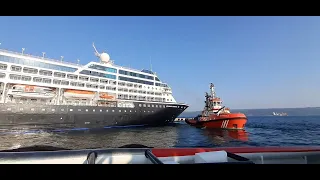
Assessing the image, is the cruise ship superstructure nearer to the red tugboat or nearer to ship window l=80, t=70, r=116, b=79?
ship window l=80, t=70, r=116, b=79

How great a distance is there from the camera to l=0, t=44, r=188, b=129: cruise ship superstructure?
22.2m

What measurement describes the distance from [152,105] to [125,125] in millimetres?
6484

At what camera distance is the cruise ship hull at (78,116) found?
20.9 m

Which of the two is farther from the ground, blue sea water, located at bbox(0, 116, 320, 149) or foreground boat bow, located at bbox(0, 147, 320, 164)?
foreground boat bow, located at bbox(0, 147, 320, 164)

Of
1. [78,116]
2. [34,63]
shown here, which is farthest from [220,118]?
[34,63]

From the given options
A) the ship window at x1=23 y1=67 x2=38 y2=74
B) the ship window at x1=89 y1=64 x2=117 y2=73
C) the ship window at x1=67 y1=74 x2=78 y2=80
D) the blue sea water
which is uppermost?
the ship window at x1=89 y1=64 x2=117 y2=73

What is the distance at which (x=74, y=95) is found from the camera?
89.6 feet

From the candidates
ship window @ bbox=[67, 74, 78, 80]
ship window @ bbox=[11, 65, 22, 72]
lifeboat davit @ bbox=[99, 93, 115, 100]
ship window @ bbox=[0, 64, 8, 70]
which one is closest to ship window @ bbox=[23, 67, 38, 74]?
ship window @ bbox=[11, 65, 22, 72]

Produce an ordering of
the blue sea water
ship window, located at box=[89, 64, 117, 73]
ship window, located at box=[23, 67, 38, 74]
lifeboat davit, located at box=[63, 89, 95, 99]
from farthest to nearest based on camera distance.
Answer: ship window, located at box=[89, 64, 117, 73] < lifeboat davit, located at box=[63, 89, 95, 99] < ship window, located at box=[23, 67, 38, 74] < the blue sea water

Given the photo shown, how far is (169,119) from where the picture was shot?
34875 mm

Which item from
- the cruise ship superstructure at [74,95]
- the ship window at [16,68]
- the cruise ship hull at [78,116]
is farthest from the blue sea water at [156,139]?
the ship window at [16,68]

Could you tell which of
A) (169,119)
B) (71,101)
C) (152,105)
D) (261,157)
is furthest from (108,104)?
(261,157)

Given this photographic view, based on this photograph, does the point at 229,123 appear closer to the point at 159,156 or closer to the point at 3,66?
the point at 159,156
